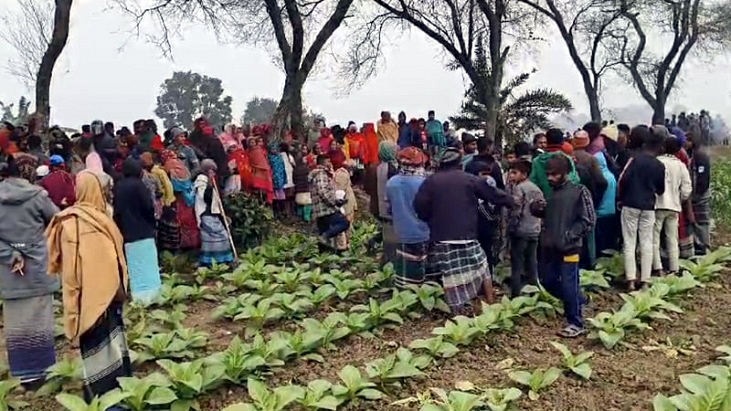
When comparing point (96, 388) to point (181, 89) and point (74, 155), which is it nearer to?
point (74, 155)

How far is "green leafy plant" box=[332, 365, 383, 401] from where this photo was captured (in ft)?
17.3

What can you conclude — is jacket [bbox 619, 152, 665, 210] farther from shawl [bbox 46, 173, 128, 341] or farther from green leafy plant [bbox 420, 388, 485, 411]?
shawl [bbox 46, 173, 128, 341]

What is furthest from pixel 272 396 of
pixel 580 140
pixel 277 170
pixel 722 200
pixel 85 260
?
pixel 722 200

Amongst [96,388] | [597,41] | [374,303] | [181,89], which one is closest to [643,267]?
[374,303]

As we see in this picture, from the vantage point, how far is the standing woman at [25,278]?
5879mm

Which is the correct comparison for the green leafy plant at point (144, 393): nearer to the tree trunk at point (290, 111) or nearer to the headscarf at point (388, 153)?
the headscarf at point (388, 153)

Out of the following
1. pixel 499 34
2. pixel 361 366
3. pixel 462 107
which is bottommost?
pixel 361 366

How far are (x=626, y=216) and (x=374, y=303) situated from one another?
2.95m

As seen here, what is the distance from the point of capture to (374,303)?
727cm

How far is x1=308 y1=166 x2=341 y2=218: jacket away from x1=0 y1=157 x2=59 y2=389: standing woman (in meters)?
4.63

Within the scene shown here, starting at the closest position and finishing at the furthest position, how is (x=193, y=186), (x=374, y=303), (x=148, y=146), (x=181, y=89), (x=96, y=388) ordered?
(x=96, y=388), (x=374, y=303), (x=193, y=186), (x=148, y=146), (x=181, y=89)

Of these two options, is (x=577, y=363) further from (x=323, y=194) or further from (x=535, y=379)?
(x=323, y=194)

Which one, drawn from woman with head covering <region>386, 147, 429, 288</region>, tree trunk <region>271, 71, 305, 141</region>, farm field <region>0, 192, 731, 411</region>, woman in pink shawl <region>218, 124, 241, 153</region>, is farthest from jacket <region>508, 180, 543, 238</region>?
tree trunk <region>271, 71, 305, 141</region>

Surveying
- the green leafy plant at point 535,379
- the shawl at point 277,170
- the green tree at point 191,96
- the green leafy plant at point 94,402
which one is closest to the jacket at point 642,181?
the green leafy plant at point 535,379
